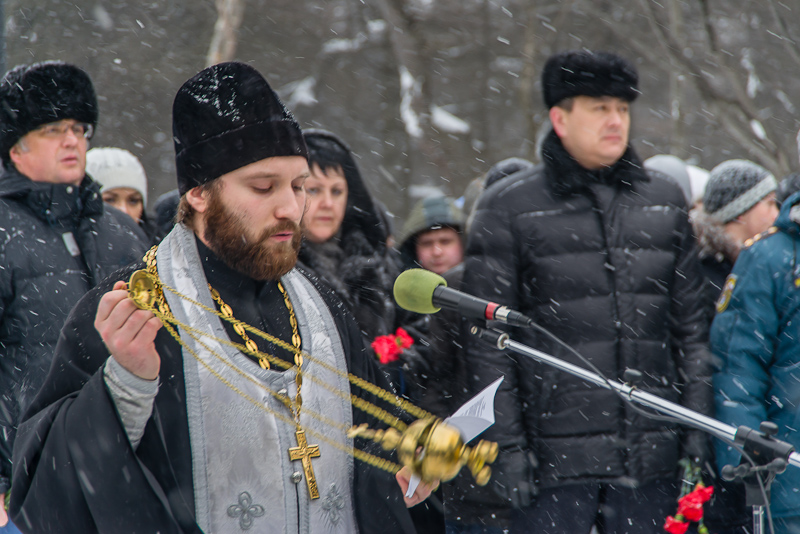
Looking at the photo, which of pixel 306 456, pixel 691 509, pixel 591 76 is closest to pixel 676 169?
pixel 591 76

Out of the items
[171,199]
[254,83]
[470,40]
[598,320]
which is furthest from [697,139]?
[254,83]

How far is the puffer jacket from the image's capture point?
3.41 meters

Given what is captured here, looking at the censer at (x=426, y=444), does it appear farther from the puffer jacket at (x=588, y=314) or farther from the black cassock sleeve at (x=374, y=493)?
the puffer jacket at (x=588, y=314)

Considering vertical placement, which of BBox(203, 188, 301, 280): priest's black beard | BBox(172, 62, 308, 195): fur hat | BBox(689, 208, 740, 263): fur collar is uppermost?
BBox(172, 62, 308, 195): fur hat

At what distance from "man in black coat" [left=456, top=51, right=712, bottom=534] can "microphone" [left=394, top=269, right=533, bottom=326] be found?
3.54 feet

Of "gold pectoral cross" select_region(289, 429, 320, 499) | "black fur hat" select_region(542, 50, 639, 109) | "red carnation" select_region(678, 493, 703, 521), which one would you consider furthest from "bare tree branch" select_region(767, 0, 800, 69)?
"gold pectoral cross" select_region(289, 429, 320, 499)

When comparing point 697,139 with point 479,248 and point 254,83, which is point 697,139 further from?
point 254,83

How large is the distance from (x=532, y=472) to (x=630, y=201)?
1.23m

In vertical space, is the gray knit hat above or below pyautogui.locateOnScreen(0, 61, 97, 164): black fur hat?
below

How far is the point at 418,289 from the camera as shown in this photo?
2426mm

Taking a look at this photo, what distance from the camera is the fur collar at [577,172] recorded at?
362 cm

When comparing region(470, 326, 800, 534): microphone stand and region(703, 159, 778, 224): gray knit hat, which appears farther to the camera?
region(703, 159, 778, 224): gray knit hat

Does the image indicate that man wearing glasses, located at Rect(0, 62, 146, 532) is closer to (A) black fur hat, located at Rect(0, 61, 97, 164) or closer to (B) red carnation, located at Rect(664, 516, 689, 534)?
(A) black fur hat, located at Rect(0, 61, 97, 164)

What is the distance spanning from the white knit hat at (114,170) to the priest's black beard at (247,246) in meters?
3.92
